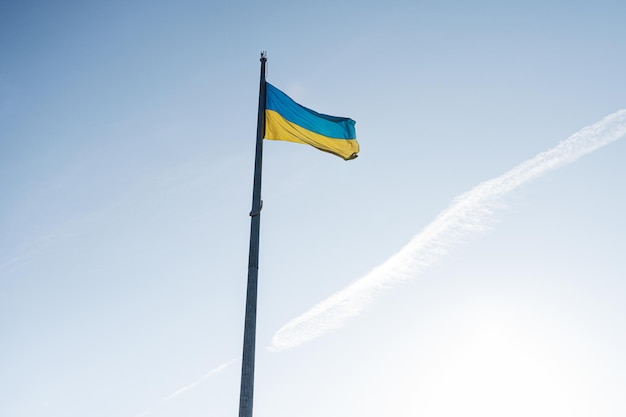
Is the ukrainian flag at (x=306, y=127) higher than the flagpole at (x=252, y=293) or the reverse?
higher

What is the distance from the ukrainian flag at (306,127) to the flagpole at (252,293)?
0.93 meters

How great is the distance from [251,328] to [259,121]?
510 centimetres

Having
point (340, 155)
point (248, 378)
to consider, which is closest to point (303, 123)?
point (340, 155)

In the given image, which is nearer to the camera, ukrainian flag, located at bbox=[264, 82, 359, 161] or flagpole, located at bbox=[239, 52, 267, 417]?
flagpole, located at bbox=[239, 52, 267, 417]

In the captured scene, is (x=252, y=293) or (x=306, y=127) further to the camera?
(x=306, y=127)

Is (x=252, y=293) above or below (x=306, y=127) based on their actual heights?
below

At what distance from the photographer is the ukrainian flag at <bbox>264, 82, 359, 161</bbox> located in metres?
13.9

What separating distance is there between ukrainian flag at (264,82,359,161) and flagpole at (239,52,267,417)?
0.93 metres

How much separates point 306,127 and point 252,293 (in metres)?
6.10

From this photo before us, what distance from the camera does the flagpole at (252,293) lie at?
9070 mm

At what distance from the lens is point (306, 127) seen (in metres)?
14.9

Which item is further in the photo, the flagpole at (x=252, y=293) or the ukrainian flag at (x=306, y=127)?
the ukrainian flag at (x=306, y=127)

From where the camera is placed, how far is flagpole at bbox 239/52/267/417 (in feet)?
29.8

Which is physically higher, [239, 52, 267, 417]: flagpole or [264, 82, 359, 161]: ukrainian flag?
[264, 82, 359, 161]: ukrainian flag
